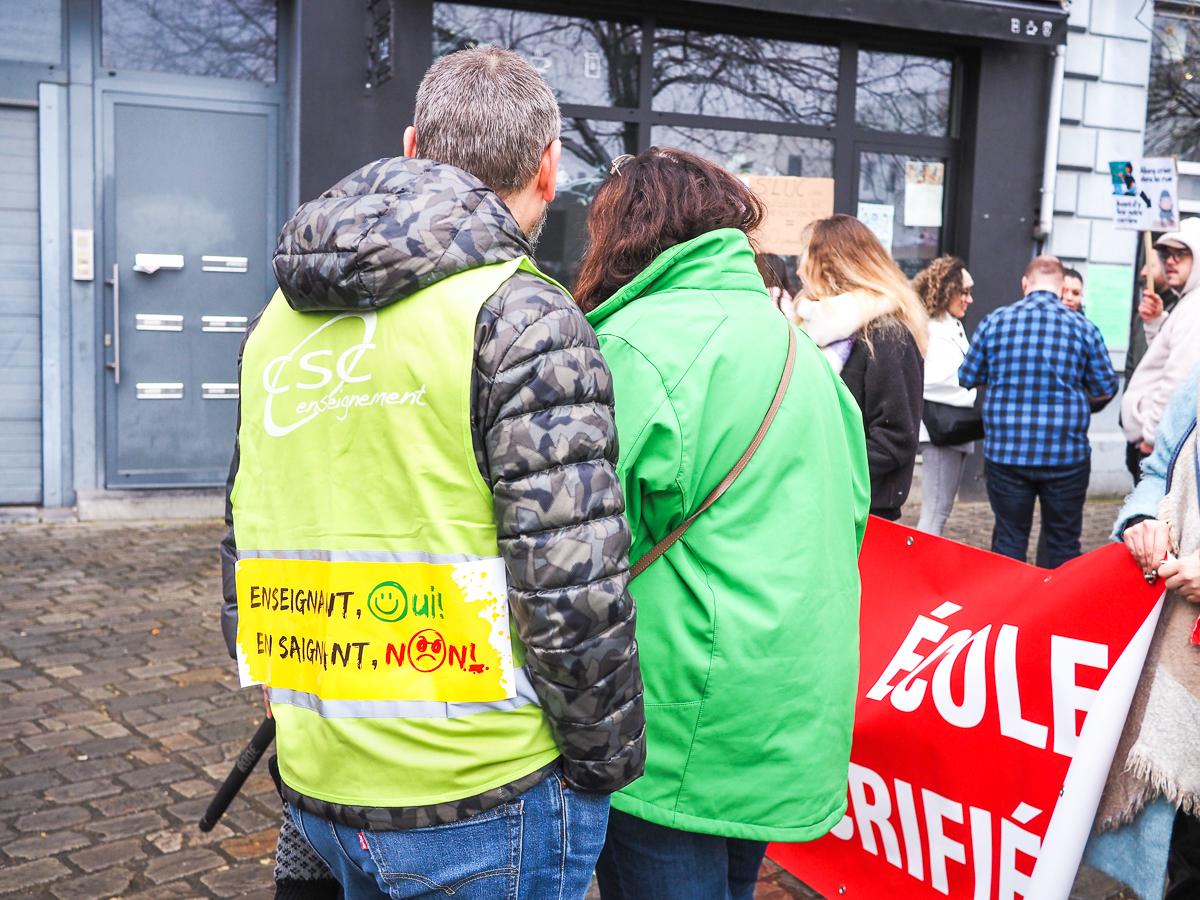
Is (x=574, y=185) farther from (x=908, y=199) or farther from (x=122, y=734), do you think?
(x=122, y=734)

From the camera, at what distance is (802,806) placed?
2092 millimetres

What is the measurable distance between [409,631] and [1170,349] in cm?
480

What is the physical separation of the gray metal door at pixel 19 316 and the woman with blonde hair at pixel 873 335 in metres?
5.97

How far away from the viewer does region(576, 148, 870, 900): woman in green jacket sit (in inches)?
77.3

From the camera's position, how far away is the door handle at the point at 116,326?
856 cm

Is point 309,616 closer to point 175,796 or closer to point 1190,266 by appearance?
point 175,796

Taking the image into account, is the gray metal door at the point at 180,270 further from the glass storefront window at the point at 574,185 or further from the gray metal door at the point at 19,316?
the glass storefront window at the point at 574,185

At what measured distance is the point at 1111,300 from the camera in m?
10.8

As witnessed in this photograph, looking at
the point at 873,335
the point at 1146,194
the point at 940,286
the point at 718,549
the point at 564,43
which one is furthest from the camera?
the point at 564,43

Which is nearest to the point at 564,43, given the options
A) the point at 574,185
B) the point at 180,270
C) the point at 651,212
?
the point at 574,185

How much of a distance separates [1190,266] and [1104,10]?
5.78m

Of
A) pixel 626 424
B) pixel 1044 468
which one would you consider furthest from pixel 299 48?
pixel 626 424

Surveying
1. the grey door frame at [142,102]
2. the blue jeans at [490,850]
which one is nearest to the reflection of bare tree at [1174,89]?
the grey door frame at [142,102]

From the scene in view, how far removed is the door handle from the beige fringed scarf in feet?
24.5
